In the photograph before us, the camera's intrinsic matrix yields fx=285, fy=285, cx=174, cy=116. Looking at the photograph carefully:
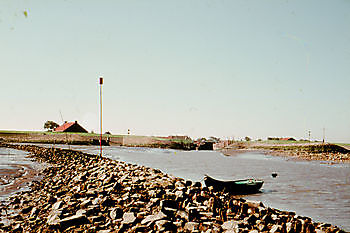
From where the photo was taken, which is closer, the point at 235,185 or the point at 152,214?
the point at 152,214

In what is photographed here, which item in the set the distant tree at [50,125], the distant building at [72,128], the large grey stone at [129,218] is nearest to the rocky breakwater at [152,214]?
the large grey stone at [129,218]

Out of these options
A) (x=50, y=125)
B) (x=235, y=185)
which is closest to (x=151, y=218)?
(x=235, y=185)

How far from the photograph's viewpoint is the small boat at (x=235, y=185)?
14.9 m

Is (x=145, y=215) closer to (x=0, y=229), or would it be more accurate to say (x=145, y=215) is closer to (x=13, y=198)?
(x=0, y=229)

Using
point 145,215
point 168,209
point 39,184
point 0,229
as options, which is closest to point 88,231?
point 145,215

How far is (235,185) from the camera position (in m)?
15.5

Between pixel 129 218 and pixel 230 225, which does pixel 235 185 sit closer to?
pixel 230 225

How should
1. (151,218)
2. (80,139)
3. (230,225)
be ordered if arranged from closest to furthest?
(230,225) → (151,218) → (80,139)

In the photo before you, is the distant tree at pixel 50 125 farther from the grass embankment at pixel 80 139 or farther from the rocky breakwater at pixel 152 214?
the rocky breakwater at pixel 152 214

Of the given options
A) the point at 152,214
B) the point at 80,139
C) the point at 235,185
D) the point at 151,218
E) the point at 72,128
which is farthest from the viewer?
the point at 72,128

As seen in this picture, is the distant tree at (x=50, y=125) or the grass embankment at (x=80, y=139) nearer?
the grass embankment at (x=80, y=139)

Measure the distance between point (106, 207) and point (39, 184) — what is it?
7.73 metres

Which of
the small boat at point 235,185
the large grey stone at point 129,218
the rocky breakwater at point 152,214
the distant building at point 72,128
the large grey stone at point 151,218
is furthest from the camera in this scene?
the distant building at point 72,128

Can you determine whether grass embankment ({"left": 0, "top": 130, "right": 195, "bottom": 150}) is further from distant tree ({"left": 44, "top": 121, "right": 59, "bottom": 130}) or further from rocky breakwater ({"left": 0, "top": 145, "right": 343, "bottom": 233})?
rocky breakwater ({"left": 0, "top": 145, "right": 343, "bottom": 233})
